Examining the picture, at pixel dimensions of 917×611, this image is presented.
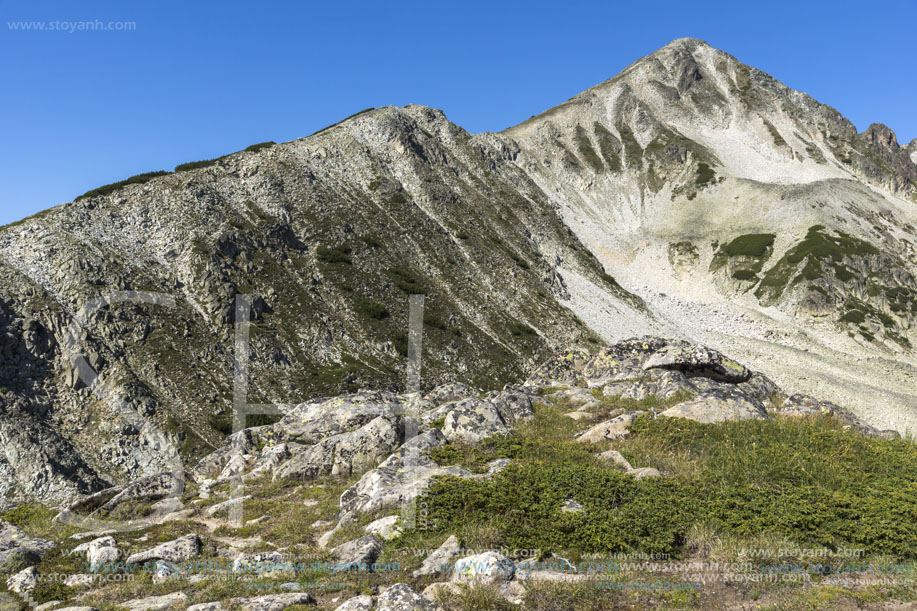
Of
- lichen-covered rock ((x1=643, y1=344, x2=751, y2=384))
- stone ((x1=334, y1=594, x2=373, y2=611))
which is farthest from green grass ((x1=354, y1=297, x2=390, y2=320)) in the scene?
stone ((x1=334, y1=594, x2=373, y2=611))

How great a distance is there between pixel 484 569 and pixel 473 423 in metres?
7.90

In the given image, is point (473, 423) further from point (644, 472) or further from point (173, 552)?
point (173, 552)

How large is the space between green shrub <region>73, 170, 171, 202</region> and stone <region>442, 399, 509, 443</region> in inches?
2542

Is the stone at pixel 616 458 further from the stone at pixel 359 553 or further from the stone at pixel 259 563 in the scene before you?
the stone at pixel 259 563

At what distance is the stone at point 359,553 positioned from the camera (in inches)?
369

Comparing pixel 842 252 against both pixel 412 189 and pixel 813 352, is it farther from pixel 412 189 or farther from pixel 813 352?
pixel 412 189

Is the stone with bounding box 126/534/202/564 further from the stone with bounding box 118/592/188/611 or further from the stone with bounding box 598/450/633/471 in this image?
the stone with bounding box 598/450/633/471

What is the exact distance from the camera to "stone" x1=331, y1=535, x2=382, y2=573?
30.8 ft

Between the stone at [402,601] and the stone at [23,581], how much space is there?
23.1ft

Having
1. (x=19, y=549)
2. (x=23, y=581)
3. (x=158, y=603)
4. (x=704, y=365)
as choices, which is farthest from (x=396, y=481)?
(x=704, y=365)

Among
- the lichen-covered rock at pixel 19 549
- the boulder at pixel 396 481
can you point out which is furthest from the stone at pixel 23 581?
the boulder at pixel 396 481

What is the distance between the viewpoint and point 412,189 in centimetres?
9569

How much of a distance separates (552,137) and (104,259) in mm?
123661

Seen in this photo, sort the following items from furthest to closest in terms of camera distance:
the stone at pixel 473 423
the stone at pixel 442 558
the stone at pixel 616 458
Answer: the stone at pixel 473 423, the stone at pixel 616 458, the stone at pixel 442 558
